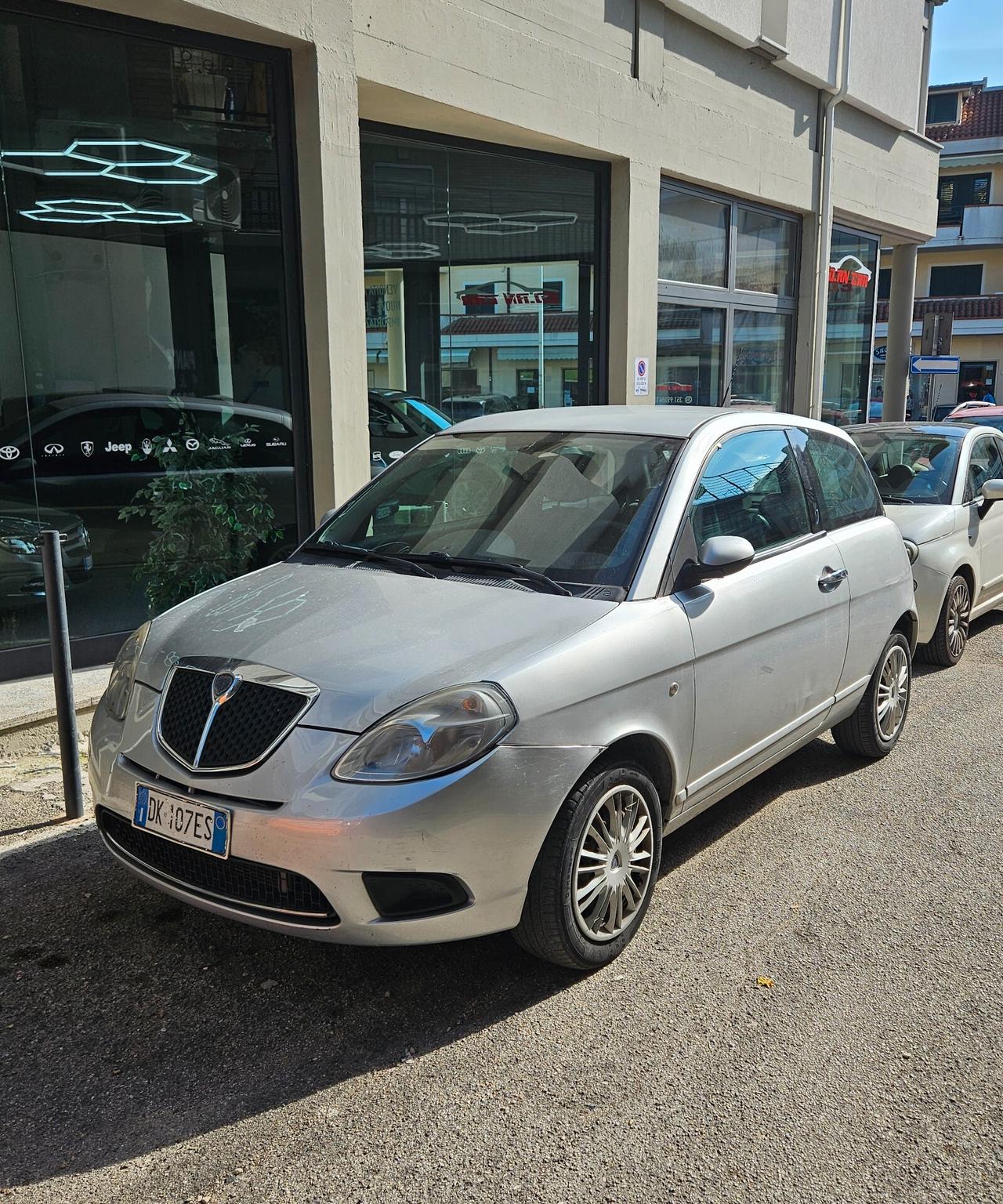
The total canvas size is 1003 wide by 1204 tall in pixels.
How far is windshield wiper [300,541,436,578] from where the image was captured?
3.84m

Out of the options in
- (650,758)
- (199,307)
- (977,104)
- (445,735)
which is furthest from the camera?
(977,104)

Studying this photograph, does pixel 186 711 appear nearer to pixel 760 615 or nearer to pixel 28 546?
pixel 760 615

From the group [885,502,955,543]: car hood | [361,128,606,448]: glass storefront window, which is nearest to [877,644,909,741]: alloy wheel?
[885,502,955,543]: car hood

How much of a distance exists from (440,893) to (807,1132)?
1102 mm

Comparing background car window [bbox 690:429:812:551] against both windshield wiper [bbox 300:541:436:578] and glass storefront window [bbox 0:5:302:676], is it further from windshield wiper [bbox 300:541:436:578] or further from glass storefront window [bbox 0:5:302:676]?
glass storefront window [bbox 0:5:302:676]

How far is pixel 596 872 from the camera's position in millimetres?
3262

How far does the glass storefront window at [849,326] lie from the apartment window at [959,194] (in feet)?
110

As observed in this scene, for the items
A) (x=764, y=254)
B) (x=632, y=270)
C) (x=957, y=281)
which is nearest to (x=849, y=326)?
(x=764, y=254)

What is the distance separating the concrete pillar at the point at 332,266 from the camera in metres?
6.92

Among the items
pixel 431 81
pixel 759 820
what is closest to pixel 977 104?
pixel 431 81

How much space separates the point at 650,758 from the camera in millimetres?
3516

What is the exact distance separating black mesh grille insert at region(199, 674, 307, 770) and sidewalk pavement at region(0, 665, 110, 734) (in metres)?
2.50

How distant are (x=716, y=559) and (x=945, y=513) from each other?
4092mm

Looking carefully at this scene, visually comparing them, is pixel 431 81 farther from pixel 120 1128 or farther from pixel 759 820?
pixel 120 1128
